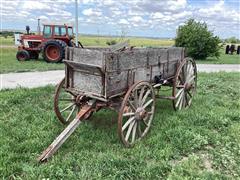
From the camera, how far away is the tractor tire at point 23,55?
14.9 meters

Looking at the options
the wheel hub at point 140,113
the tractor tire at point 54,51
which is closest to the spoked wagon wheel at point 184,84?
the wheel hub at point 140,113

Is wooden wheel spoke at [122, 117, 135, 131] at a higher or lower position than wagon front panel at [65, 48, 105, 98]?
lower

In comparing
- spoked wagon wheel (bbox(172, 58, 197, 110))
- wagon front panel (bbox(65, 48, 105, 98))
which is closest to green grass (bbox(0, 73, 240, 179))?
spoked wagon wheel (bbox(172, 58, 197, 110))

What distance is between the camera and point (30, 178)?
320cm

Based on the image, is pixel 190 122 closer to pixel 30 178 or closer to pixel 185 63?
pixel 185 63

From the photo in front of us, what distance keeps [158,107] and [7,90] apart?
3960 mm

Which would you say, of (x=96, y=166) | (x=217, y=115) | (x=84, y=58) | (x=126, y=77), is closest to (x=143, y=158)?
(x=96, y=166)

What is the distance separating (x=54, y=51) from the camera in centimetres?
1445

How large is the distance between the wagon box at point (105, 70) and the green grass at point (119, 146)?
31.2 inches

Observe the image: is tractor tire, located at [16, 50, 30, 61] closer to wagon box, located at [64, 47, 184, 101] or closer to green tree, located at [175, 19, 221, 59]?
green tree, located at [175, 19, 221, 59]

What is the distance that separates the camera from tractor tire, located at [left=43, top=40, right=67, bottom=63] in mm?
14055

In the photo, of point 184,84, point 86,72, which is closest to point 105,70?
point 86,72

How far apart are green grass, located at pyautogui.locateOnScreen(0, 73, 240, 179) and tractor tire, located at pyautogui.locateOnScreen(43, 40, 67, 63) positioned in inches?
313

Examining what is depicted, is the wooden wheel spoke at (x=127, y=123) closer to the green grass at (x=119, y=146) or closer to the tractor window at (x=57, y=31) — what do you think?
the green grass at (x=119, y=146)
